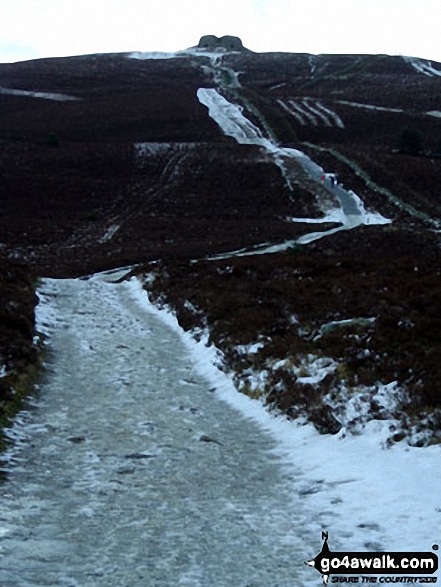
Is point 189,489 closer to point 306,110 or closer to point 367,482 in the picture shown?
point 367,482

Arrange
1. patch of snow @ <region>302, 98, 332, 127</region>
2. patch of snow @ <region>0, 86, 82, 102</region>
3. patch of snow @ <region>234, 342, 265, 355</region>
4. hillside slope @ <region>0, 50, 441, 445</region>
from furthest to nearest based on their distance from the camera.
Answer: patch of snow @ <region>0, 86, 82, 102</region>, patch of snow @ <region>302, 98, 332, 127</region>, patch of snow @ <region>234, 342, 265, 355</region>, hillside slope @ <region>0, 50, 441, 445</region>

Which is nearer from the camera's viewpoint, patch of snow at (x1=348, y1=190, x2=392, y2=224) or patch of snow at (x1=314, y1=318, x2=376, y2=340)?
patch of snow at (x1=314, y1=318, x2=376, y2=340)

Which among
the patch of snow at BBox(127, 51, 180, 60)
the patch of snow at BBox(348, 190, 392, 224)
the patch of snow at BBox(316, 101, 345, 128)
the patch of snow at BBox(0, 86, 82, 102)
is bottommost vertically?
the patch of snow at BBox(348, 190, 392, 224)

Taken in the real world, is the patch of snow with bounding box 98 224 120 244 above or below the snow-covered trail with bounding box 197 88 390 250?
below

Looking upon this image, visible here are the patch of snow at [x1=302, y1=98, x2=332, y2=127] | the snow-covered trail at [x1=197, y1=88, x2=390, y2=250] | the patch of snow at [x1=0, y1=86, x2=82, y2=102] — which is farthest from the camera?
the patch of snow at [x1=0, y1=86, x2=82, y2=102]

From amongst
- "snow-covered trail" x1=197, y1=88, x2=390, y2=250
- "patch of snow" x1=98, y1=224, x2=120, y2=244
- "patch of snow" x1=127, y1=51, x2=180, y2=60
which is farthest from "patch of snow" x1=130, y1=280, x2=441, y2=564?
"patch of snow" x1=127, y1=51, x2=180, y2=60

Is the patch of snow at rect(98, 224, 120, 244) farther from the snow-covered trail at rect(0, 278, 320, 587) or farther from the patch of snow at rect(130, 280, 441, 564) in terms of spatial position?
the patch of snow at rect(130, 280, 441, 564)

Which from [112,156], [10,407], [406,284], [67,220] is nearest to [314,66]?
[112,156]

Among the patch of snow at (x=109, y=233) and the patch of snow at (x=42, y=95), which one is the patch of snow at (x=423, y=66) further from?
the patch of snow at (x=109, y=233)

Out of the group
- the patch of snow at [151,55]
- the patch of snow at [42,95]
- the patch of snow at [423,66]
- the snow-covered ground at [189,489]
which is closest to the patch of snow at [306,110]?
the patch of snow at [42,95]
